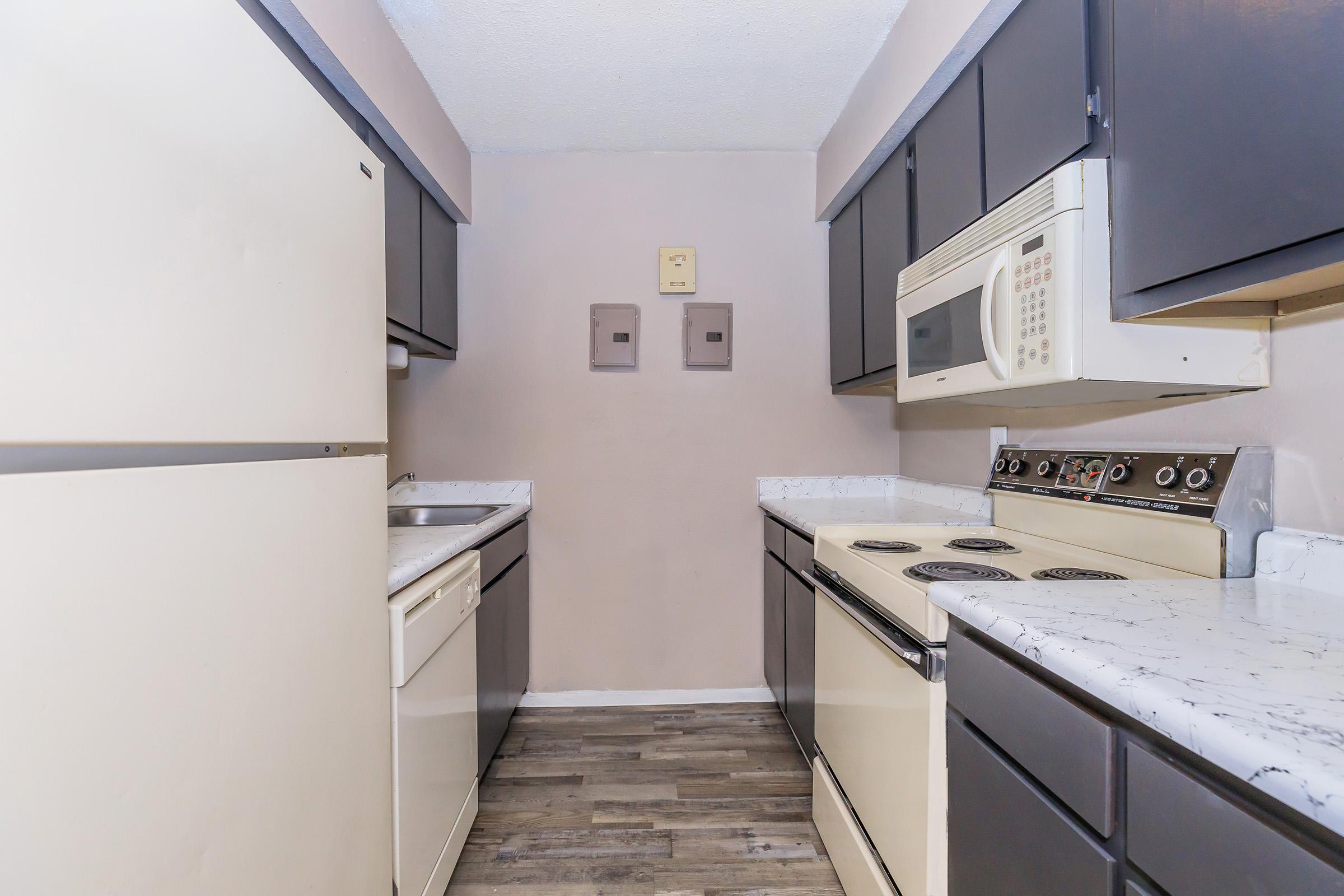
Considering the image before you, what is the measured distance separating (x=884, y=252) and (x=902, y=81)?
0.52m

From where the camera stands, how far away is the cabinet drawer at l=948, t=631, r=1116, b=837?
0.66m

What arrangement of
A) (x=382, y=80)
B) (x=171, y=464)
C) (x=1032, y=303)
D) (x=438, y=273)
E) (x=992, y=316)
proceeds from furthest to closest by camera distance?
1. (x=438, y=273)
2. (x=382, y=80)
3. (x=992, y=316)
4. (x=1032, y=303)
5. (x=171, y=464)

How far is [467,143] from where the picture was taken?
8.09ft

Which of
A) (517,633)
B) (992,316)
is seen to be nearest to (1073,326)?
(992,316)

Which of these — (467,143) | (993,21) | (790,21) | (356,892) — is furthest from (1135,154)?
(467,143)

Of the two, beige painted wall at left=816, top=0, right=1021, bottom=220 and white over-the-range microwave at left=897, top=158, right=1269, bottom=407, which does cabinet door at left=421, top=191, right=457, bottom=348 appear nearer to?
beige painted wall at left=816, top=0, right=1021, bottom=220

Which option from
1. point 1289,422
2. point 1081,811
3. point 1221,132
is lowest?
point 1081,811

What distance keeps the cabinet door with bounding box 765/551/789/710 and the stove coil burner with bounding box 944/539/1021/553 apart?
0.74m

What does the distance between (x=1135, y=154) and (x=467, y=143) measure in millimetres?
2398

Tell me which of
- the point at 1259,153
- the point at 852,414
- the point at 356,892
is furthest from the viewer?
the point at 852,414

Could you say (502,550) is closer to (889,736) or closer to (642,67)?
(889,736)

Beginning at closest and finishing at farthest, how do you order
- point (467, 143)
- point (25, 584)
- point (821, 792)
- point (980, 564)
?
1. point (25, 584)
2. point (980, 564)
3. point (821, 792)
4. point (467, 143)

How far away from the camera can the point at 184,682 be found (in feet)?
2.04

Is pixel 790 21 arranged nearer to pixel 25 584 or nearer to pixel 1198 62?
pixel 1198 62
